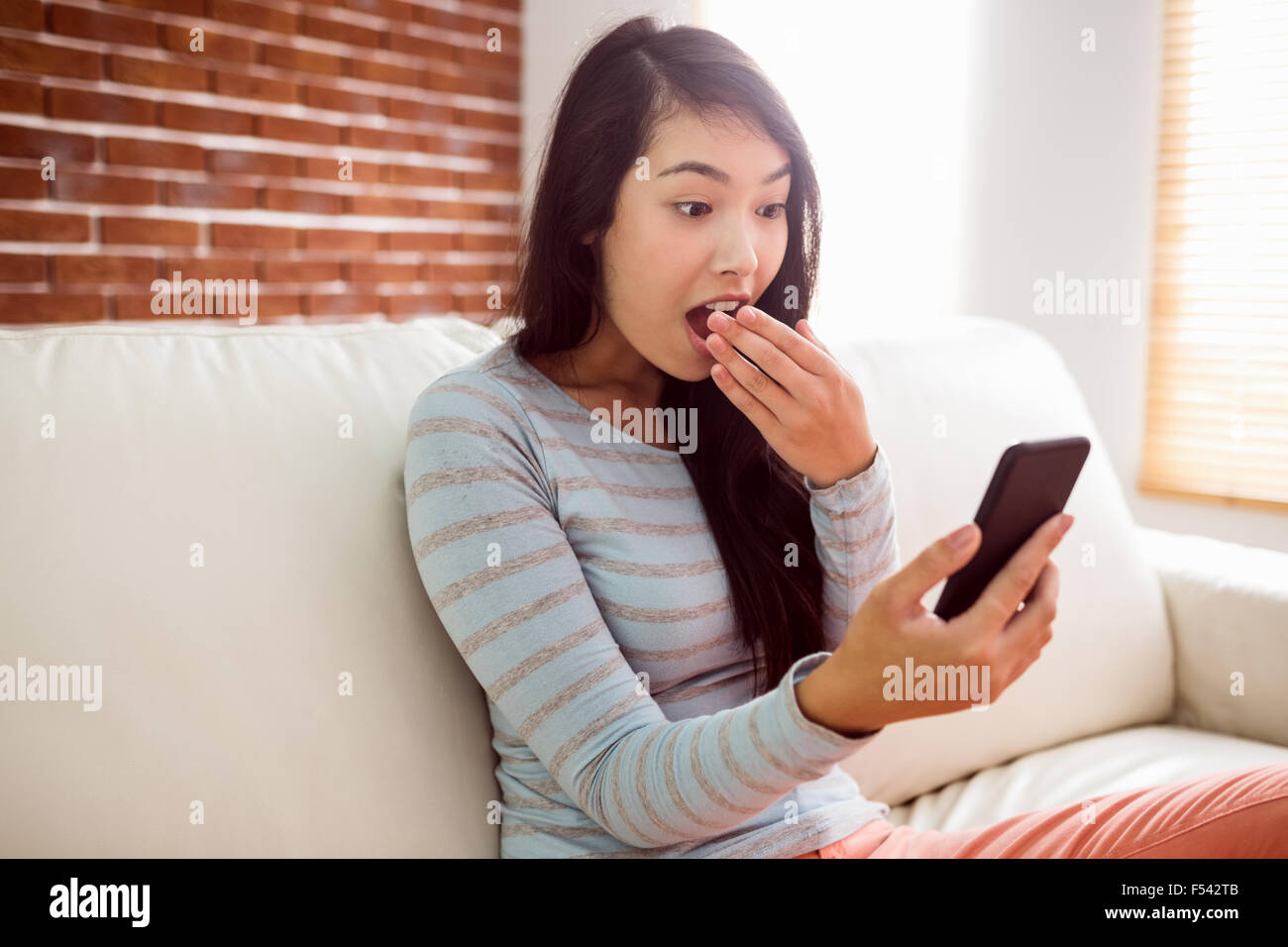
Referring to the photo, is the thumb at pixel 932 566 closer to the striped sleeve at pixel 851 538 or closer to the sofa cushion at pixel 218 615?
the striped sleeve at pixel 851 538

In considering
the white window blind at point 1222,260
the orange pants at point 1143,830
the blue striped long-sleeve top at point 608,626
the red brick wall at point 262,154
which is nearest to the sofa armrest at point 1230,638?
the orange pants at point 1143,830

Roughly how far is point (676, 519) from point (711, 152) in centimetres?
34

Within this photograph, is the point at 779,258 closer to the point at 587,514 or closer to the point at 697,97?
the point at 697,97

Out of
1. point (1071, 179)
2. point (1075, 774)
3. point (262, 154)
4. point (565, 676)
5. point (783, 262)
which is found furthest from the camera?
point (1071, 179)

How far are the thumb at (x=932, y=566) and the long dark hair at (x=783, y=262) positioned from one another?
0.34 metres

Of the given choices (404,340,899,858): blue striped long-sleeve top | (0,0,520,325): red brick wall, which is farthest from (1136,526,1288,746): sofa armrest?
(0,0,520,325): red brick wall

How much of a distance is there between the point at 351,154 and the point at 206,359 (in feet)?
7.38

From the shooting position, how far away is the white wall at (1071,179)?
3109 mm

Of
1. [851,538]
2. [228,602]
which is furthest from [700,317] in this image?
[228,602]

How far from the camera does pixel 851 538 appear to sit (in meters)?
1.06

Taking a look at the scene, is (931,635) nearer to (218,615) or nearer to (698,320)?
(698,320)

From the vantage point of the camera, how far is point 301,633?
0.97m

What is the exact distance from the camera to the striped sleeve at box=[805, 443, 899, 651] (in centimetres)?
104
